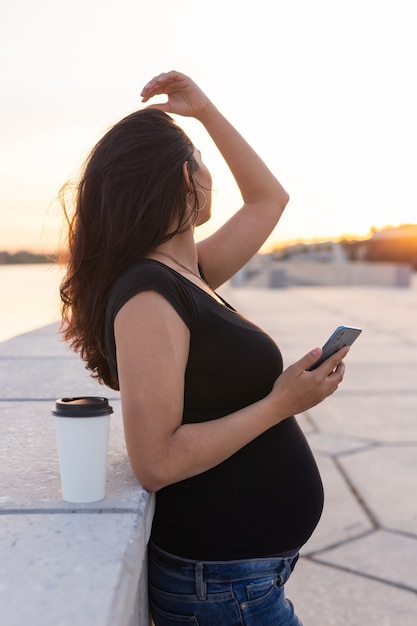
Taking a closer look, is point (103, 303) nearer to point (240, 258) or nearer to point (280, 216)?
point (240, 258)

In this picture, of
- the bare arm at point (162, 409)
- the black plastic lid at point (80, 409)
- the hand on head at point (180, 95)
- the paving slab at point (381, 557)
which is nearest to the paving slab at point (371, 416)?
the paving slab at point (381, 557)

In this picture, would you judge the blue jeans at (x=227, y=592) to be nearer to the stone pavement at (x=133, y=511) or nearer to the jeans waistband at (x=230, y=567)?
the jeans waistband at (x=230, y=567)

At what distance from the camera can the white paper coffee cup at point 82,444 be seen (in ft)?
5.06

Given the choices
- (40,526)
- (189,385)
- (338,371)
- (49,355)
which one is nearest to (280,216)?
(338,371)

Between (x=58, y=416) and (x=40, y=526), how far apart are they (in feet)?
0.80

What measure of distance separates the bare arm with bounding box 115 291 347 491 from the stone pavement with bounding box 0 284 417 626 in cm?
14

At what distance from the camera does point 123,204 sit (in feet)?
5.49

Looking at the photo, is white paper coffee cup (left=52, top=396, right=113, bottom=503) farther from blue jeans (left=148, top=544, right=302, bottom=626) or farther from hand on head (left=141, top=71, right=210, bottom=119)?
hand on head (left=141, top=71, right=210, bottom=119)

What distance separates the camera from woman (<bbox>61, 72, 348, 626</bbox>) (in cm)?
156

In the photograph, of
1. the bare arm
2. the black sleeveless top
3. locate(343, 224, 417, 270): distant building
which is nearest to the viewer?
the bare arm

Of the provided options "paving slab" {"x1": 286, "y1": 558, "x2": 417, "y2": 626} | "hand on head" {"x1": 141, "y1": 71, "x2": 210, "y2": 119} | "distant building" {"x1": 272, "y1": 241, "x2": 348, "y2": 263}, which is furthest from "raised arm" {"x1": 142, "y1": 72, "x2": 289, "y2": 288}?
→ "distant building" {"x1": 272, "y1": 241, "x2": 348, "y2": 263}

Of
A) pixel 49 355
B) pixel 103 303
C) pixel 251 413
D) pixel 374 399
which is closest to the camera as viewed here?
pixel 251 413

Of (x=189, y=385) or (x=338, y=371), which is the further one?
(x=338, y=371)

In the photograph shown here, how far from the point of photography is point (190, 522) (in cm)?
172
